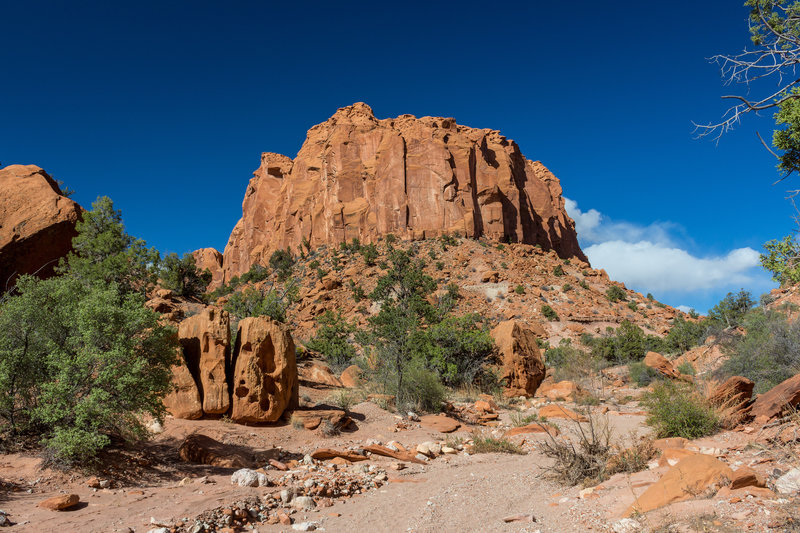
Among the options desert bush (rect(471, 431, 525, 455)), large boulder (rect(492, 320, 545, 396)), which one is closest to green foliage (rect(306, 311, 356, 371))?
large boulder (rect(492, 320, 545, 396))

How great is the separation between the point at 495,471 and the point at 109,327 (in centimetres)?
678

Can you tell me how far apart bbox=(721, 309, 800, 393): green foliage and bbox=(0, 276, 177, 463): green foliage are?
44.5 feet

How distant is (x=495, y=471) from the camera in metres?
7.59

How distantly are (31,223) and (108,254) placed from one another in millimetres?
3076

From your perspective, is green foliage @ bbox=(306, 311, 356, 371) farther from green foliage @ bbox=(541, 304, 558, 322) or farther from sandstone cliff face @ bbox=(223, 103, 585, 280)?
sandstone cliff face @ bbox=(223, 103, 585, 280)

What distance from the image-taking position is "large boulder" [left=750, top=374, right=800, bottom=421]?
670 cm

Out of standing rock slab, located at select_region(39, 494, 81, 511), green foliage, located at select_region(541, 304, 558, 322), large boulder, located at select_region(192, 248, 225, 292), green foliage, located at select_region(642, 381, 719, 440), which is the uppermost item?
large boulder, located at select_region(192, 248, 225, 292)

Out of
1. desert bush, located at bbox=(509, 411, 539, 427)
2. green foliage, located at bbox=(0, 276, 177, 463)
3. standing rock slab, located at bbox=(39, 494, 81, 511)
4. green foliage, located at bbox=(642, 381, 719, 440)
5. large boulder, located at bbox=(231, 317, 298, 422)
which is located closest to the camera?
standing rock slab, located at bbox=(39, 494, 81, 511)

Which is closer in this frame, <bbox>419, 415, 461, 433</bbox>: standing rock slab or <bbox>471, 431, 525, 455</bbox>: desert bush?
<bbox>471, 431, 525, 455</bbox>: desert bush

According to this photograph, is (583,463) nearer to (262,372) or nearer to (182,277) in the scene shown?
(262,372)

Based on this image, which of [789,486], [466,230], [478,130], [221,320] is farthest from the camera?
[478,130]

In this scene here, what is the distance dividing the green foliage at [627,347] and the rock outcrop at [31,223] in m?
28.9

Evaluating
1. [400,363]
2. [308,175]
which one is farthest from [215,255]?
[400,363]

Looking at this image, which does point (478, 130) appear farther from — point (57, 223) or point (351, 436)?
point (351, 436)
